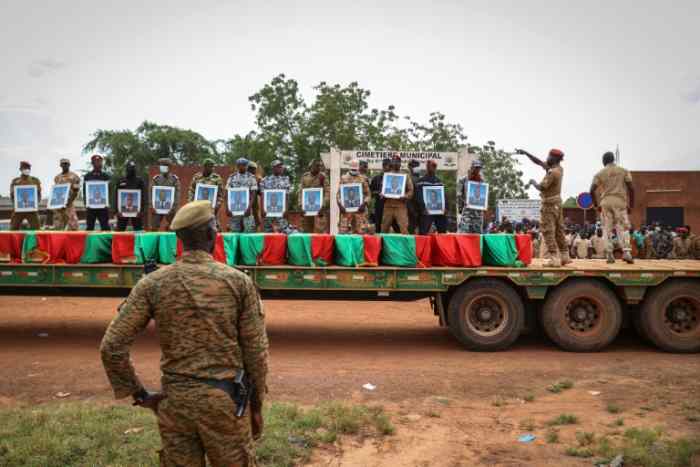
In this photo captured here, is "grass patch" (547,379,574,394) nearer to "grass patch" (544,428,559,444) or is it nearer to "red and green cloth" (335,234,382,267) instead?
"grass patch" (544,428,559,444)

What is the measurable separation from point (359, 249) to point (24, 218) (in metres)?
7.22

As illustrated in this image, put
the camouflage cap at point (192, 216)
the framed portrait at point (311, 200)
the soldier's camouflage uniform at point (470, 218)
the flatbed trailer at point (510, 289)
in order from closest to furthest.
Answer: the camouflage cap at point (192, 216)
the flatbed trailer at point (510, 289)
the soldier's camouflage uniform at point (470, 218)
the framed portrait at point (311, 200)

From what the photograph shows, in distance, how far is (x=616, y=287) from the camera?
837 centimetres

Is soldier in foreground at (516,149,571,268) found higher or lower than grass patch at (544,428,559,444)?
higher

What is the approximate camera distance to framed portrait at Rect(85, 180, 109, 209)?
406 inches

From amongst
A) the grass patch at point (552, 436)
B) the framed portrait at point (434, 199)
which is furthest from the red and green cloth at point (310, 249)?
the grass patch at point (552, 436)

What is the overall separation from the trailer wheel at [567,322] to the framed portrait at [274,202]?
5.32 metres

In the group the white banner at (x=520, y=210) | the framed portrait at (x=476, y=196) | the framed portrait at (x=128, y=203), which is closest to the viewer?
the framed portrait at (x=476, y=196)

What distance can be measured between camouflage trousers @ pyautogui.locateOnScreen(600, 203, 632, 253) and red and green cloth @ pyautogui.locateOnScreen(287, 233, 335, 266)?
4834 millimetres

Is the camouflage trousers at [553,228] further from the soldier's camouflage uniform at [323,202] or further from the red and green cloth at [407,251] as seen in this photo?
the soldier's camouflage uniform at [323,202]

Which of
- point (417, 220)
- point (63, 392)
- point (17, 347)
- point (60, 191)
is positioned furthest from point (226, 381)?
point (60, 191)

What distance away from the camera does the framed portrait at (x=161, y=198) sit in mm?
10414

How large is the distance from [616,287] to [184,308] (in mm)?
7638

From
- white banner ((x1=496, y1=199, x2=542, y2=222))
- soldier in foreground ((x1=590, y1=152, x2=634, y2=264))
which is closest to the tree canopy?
white banner ((x1=496, y1=199, x2=542, y2=222))
